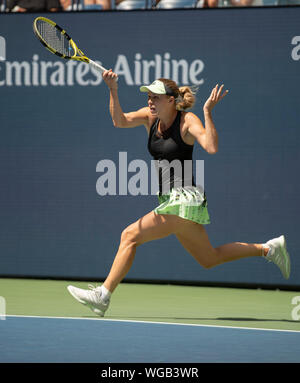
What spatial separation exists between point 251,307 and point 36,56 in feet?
13.0

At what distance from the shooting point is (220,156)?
980cm

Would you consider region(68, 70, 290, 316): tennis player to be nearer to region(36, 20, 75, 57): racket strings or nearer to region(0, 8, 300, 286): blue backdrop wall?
region(36, 20, 75, 57): racket strings

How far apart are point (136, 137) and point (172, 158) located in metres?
2.84

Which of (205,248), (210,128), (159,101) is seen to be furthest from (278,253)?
(159,101)

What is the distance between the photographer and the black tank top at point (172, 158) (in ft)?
23.8

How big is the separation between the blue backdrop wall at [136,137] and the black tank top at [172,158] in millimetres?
2467

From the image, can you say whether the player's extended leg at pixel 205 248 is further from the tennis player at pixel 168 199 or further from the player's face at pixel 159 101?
the player's face at pixel 159 101

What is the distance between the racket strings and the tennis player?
1199 millimetres

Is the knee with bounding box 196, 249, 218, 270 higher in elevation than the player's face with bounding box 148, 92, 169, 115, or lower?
lower

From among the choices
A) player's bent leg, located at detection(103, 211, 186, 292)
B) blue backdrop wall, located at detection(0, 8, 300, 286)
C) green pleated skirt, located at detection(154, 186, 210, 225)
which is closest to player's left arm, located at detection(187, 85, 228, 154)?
green pleated skirt, located at detection(154, 186, 210, 225)

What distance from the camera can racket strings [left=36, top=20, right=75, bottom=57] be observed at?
8188mm

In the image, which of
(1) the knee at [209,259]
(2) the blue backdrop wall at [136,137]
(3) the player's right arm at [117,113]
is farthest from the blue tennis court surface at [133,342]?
(2) the blue backdrop wall at [136,137]
